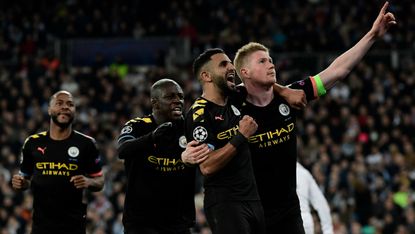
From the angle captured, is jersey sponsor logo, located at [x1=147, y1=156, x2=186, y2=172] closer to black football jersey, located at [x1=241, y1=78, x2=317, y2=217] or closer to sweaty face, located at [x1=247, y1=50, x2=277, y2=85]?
black football jersey, located at [x1=241, y1=78, x2=317, y2=217]

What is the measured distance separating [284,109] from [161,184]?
1373 millimetres

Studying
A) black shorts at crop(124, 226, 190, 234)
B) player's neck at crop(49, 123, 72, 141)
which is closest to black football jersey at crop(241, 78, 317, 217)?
black shorts at crop(124, 226, 190, 234)

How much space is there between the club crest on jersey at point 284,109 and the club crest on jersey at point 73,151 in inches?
99.4

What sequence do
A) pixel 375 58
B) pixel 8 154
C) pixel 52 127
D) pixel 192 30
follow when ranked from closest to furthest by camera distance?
pixel 52 127, pixel 8 154, pixel 375 58, pixel 192 30

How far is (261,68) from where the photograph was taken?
7.00 m

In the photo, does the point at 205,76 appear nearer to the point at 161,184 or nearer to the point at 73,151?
the point at 161,184

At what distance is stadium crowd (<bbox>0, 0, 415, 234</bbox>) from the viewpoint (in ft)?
54.9

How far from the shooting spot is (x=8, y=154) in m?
20.0

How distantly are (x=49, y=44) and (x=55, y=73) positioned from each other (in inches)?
109

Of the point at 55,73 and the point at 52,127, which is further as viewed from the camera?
the point at 55,73

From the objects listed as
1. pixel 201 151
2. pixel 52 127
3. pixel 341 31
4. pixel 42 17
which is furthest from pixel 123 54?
pixel 201 151

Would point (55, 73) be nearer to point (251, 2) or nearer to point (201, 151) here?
point (251, 2)

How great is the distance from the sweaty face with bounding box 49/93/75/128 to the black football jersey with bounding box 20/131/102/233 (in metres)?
0.28

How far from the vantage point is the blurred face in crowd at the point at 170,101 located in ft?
24.6
